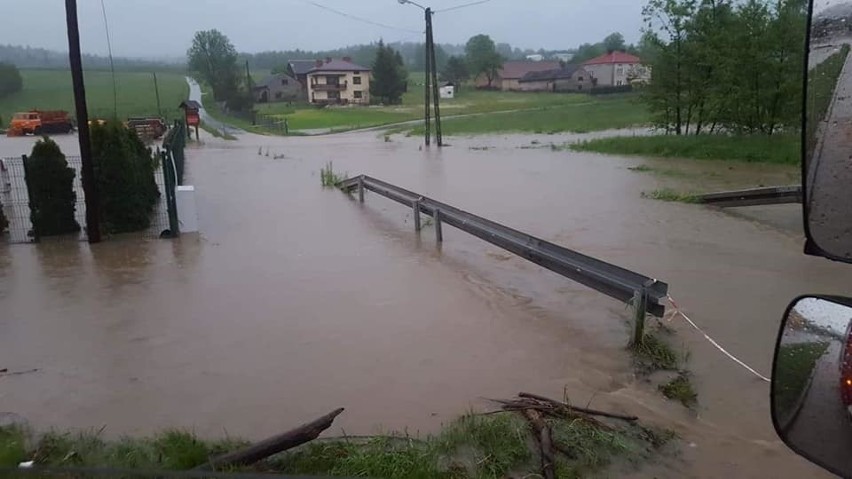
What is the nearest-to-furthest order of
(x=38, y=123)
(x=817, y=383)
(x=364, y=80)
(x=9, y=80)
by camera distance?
(x=817, y=383) < (x=9, y=80) < (x=38, y=123) < (x=364, y=80)

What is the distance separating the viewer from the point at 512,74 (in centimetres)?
11556

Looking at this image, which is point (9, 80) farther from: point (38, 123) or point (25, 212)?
point (25, 212)

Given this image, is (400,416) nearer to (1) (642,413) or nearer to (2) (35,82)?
(1) (642,413)

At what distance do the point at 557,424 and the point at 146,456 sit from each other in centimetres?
260

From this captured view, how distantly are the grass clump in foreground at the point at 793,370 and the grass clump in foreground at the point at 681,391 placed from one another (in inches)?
173

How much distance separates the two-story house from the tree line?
59405mm

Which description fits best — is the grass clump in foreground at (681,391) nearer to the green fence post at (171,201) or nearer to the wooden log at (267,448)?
the wooden log at (267,448)

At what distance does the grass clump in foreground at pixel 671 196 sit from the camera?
50.3ft

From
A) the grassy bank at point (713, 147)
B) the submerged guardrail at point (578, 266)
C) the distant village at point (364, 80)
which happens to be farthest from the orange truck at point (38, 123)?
the distant village at point (364, 80)

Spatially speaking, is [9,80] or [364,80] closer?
[9,80]

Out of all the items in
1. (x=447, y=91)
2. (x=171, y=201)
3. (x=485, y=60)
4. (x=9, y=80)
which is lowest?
(x=171, y=201)

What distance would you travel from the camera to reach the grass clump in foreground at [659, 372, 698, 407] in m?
5.56

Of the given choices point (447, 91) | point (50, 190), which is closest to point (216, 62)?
point (447, 91)

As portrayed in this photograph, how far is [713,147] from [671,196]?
10.2 metres
